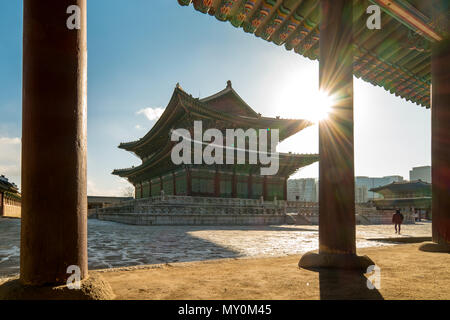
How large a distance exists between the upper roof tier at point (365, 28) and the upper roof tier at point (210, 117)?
16569 millimetres

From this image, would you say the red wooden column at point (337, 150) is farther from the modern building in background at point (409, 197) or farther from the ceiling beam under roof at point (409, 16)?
the modern building in background at point (409, 197)

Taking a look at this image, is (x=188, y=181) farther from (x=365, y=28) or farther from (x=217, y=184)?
(x=365, y=28)

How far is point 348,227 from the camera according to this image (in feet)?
9.71

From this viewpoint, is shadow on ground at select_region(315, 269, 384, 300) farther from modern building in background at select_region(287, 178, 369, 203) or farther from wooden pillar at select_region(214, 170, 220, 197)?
modern building in background at select_region(287, 178, 369, 203)

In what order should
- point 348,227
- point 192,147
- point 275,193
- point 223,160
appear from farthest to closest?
1. point 275,193
2. point 223,160
3. point 192,147
4. point 348,227

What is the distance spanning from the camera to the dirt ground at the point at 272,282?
6.57 feet

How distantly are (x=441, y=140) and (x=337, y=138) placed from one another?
2.50 meters

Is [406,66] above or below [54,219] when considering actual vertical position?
above

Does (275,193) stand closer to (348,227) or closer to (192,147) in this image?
(192,147)

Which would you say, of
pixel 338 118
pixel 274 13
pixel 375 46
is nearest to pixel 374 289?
pixel 338 118

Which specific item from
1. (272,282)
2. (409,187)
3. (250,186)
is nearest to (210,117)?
(250,186)

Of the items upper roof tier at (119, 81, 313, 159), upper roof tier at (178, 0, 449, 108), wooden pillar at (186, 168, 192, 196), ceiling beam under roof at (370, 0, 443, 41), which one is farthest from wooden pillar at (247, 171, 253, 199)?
ceiling beam under roof at (370, 0, 443, 41)

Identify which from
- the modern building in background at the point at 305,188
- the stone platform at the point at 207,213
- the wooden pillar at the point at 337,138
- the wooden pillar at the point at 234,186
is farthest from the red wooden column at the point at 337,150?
the modern building in background at the point at 305,188

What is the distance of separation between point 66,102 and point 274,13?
326 cm
